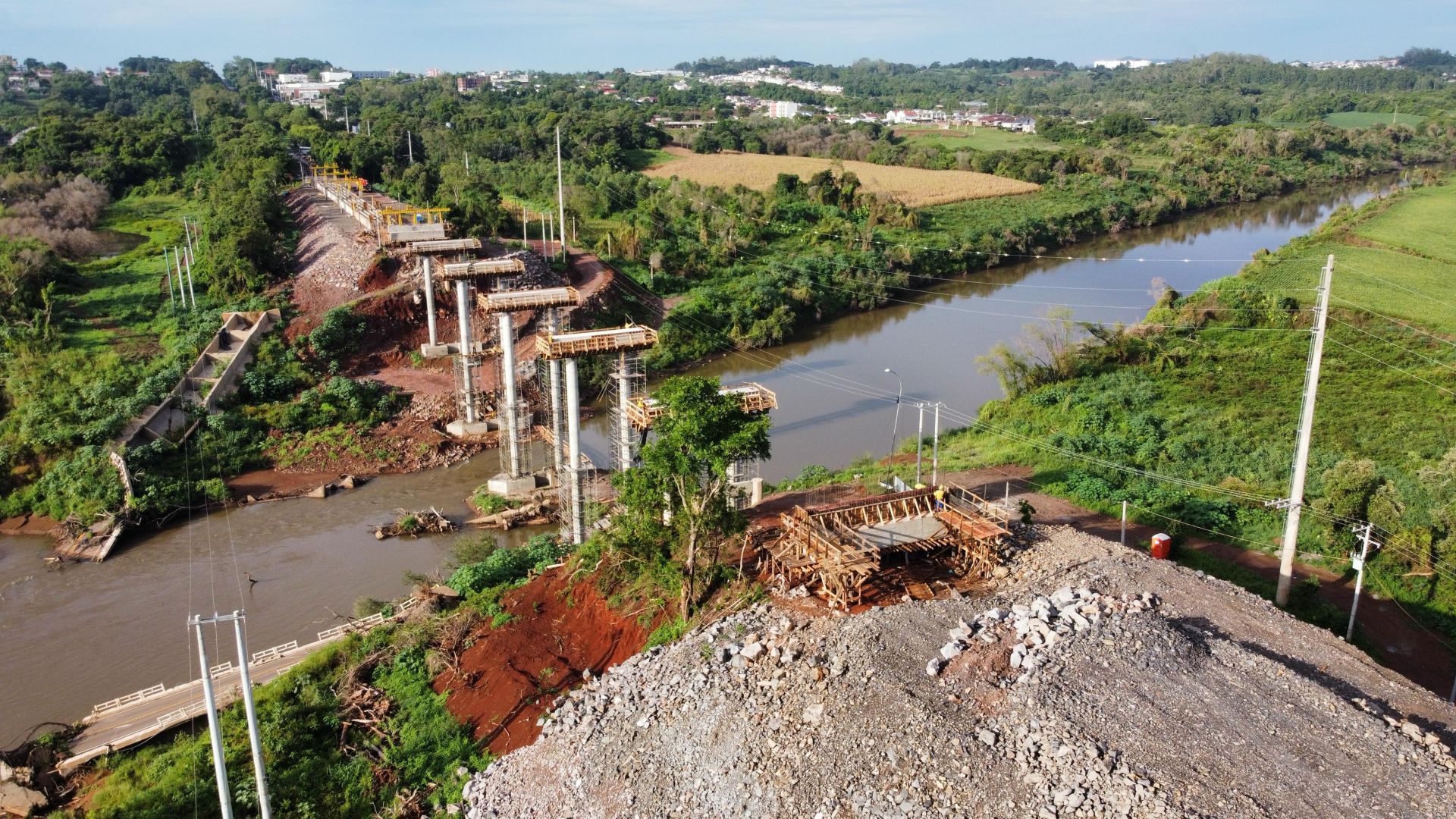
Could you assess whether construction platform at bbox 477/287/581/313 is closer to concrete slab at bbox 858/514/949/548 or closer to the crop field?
concrete slab at bbox 858/514/949/548

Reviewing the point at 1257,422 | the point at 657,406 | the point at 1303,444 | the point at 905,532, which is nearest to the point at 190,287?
the point at 657,406

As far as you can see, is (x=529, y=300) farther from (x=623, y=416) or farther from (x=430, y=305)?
(x=430, y=305)

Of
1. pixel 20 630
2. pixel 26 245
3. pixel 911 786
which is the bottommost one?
pixel 20 630

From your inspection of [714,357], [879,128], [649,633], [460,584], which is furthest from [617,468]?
[879,128]

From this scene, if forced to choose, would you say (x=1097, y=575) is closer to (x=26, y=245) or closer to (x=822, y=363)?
(x=822, y=363)

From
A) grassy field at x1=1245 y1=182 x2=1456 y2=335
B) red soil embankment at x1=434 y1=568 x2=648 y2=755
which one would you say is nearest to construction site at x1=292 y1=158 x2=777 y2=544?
red soil embankment at x1=434 y1=568 x2=648 y2=755

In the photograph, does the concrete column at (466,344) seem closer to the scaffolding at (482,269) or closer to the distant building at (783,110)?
the scaffolding at (482,269)
